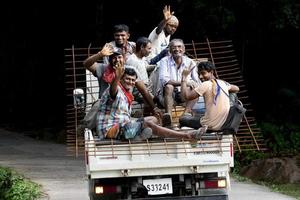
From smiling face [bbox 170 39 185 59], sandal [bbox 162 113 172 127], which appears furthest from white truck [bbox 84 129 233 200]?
smiling face [bbox 170 39 185 59]

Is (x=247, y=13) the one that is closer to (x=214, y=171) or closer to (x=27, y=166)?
(x=27, y=166)

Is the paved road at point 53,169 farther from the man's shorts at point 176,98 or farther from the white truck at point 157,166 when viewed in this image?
the white truck at point 157,166

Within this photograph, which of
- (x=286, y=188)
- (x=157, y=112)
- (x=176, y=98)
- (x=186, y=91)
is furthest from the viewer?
(x=286, y=188)

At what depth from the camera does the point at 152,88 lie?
10.0 m

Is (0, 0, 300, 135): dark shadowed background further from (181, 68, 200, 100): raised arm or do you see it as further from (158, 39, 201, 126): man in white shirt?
(181, 68, 200, 100): raised arm

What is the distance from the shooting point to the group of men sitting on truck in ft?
26.5

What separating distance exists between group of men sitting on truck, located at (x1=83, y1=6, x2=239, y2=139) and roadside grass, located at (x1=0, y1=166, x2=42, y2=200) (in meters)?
2.19

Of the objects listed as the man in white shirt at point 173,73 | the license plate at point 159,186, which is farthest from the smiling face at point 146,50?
the license plate at point 159,186

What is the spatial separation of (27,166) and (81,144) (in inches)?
233

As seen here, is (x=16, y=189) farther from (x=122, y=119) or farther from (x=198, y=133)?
(x=198, y=133)

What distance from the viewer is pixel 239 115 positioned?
26.9 feet

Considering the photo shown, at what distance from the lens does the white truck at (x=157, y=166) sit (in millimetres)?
7766

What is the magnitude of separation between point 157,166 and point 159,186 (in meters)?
0.28

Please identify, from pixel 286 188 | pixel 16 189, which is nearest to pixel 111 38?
pixel 286 188
